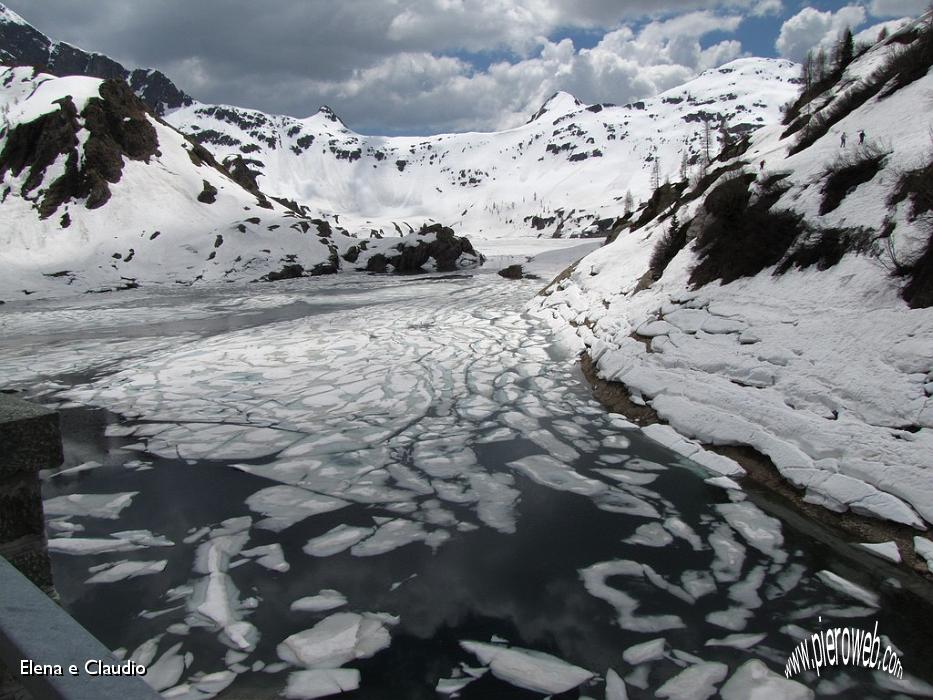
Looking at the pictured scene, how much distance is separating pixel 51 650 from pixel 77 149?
153ft

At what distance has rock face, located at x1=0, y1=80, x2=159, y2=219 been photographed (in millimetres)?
35375

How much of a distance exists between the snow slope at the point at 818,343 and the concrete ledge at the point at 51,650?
4754 mm

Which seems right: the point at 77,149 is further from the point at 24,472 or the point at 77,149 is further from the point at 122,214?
the point at 24,472

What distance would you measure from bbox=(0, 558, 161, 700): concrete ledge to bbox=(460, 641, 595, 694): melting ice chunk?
2.41 metres

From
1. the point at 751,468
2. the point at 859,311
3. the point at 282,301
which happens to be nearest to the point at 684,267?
the point at 859,311

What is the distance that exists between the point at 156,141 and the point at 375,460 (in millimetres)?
47074

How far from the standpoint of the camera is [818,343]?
570 centimetres

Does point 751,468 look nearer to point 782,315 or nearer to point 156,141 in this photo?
point 782,315

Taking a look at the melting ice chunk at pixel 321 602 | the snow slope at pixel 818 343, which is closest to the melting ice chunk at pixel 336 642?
the melting ice chunk at pixel 321 602

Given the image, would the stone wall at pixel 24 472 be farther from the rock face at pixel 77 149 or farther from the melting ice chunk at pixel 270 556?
the rock face at pixel 77 149

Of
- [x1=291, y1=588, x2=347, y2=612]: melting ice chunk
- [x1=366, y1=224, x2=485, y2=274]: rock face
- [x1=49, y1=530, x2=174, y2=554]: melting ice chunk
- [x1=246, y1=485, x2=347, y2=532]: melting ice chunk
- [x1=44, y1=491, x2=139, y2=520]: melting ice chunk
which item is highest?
[x1=366, y1=224, x2=485, y2=274]: rock face

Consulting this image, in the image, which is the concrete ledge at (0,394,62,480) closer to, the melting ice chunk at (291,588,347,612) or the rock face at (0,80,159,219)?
the melting ice chunk at (291,588,347,612)

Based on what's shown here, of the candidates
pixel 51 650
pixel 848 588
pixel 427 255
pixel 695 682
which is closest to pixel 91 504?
pixel 51 650

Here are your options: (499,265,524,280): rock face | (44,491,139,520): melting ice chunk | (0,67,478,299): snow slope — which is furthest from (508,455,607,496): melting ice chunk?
(0,67,478,299): snow slope
